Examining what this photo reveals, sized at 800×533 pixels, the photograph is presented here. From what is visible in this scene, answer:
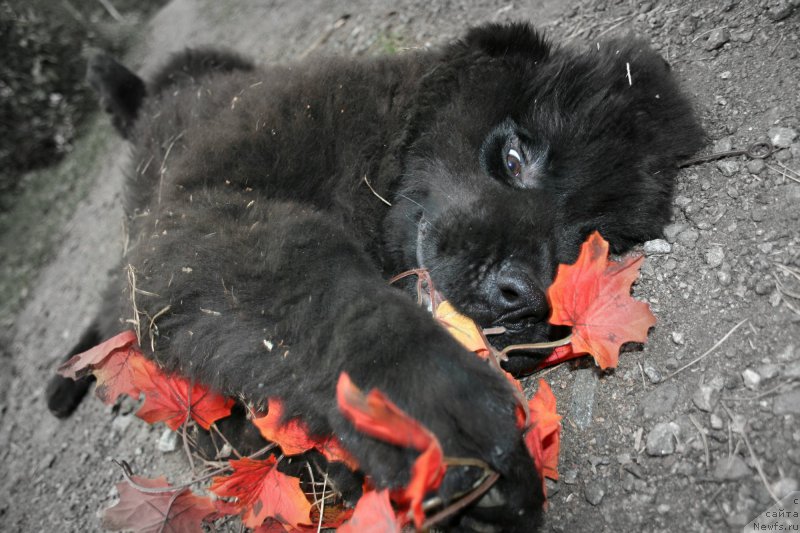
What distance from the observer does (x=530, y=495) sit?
5.37 ft

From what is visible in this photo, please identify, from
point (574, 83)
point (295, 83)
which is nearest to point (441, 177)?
point (574, 83)

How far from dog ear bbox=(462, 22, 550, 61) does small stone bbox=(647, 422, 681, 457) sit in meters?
1.83

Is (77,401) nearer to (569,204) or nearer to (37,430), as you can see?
(37,430)

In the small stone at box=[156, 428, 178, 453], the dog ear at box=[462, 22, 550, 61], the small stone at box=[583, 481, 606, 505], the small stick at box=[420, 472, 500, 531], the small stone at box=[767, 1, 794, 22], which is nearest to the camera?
the small stick at box=[420, 472, 500, 531]

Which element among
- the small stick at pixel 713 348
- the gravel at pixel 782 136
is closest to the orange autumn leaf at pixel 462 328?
the small stick at pixel 713 348

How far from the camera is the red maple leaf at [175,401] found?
7.64 feet

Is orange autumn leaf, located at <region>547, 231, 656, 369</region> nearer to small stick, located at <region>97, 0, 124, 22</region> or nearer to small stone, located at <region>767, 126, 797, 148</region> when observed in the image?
small stone, located at <region>767, 126, 797, 148</region>

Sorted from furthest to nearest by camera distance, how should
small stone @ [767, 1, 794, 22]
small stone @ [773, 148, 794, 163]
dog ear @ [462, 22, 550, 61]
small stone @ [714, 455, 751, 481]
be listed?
1. dog ear @ [462, 22, 550, 61]
2. small stone @ [767, 1, 794, 22]
3. small stone @ [773, 148, 794, 163]
4. small stone @ [714, 455, 751, 481]

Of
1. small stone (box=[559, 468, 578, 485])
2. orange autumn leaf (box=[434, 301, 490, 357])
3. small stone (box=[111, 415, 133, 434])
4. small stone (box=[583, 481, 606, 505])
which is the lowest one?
small stone (box=[559, 468, 578, 485])

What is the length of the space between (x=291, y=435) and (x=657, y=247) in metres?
1.71

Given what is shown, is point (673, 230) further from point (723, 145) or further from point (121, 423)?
point (121, 423)

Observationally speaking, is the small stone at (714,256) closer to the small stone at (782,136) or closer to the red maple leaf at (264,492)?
the small stone at (782,136)

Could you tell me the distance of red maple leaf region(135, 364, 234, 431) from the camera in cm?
233

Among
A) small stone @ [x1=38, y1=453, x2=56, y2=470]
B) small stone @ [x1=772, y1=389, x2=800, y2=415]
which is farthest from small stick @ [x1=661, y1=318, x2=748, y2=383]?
small stone @ [x1=38, y1=453, x2=56, y2=470]
